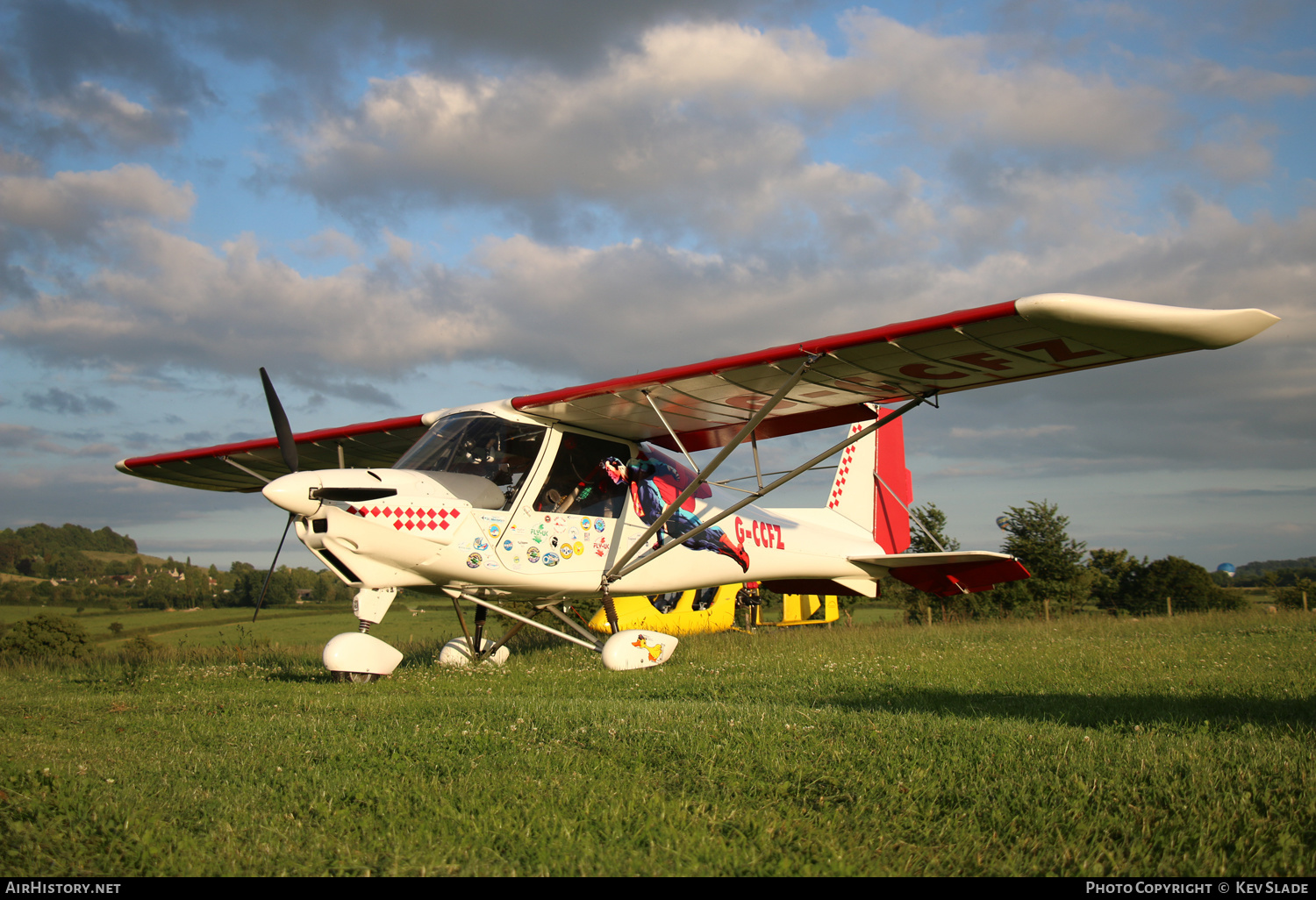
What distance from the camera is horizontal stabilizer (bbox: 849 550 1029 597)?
10.6 m

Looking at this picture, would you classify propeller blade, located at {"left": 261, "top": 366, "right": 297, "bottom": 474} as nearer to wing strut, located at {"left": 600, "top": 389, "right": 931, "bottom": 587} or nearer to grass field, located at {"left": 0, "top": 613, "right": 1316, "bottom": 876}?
grass field, located at {"left": 0, "top": 613, "right": 1316, "bottom": 876}

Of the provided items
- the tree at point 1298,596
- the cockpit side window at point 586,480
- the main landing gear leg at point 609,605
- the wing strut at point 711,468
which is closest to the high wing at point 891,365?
the wing strut at point 711,468

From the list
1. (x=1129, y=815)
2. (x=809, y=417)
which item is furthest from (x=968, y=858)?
(x=809, y=417)

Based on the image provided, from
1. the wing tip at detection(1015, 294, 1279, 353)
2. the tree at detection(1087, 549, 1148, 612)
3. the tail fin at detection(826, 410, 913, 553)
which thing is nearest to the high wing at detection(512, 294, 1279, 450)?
the wing tip at detection(1015, 294, 1279, 353)

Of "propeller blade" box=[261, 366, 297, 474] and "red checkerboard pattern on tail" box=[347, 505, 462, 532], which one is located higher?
"propeller blade" box=[261, 366, 297, 474]

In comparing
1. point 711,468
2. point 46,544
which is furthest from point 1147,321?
point 46,544

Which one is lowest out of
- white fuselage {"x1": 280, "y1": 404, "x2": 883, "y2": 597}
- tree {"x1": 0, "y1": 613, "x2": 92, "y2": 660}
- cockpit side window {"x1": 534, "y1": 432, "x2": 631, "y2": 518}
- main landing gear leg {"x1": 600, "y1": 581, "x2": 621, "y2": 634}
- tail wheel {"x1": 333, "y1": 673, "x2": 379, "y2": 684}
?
tree {"x1": 0, "y1": 613, "x2": 92, "y2": 660}

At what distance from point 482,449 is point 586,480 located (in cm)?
143

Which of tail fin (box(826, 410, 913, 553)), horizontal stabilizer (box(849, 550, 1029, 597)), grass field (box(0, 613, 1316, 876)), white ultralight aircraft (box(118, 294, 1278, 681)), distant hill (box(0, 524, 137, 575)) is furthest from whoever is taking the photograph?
distant hill (box(0, 524, 137, 575))

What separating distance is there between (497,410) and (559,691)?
3613 mm

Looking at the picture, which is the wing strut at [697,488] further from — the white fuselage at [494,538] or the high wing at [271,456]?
the high wing at [271,456]

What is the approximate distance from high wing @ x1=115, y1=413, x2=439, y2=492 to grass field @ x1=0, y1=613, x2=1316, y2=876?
16.9 ft

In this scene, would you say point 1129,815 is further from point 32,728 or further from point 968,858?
point 32,728

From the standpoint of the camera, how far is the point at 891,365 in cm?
752
